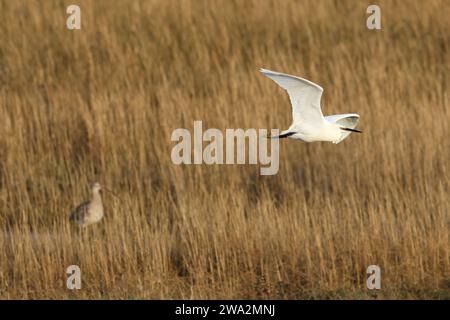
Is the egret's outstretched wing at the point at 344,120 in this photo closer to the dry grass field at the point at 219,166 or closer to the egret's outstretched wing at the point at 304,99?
the egret's outstretched wing at the point at 304,99

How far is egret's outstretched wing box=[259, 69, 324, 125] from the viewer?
20.9ft

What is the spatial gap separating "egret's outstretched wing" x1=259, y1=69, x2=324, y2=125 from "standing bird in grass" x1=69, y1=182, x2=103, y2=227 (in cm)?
207

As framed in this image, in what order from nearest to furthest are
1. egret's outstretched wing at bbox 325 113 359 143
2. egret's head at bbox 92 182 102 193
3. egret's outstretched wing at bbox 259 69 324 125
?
egret's outstretched wing at bbox 259 69 324 125
egret's outstretched wing at bbox 325 113 359 143
egret's head at bbox 92 182 102 193

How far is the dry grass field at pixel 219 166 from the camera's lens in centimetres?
700

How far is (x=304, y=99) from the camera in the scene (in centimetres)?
649

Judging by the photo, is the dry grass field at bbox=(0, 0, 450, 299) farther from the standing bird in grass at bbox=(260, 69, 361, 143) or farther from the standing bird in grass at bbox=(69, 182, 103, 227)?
the standing bird in grass at bbox=(260, 69, 361, 143)

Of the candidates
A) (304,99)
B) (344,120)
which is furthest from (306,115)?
(344,120)

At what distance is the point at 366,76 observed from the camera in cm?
1019

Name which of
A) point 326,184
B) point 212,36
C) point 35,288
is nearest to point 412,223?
point 326,184

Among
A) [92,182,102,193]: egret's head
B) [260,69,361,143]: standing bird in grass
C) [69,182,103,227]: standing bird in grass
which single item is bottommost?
[69,182,103,227]: standing bird in grass

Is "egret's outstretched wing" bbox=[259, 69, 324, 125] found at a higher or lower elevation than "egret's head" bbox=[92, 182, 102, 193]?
higher

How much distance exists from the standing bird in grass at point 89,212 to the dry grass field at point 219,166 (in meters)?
0.10

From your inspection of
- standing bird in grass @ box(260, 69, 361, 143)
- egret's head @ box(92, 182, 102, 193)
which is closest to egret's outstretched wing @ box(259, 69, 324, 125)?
standing bird in grass @ box(260, 69, 361, 143)

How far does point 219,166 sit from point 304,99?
2.36 m
